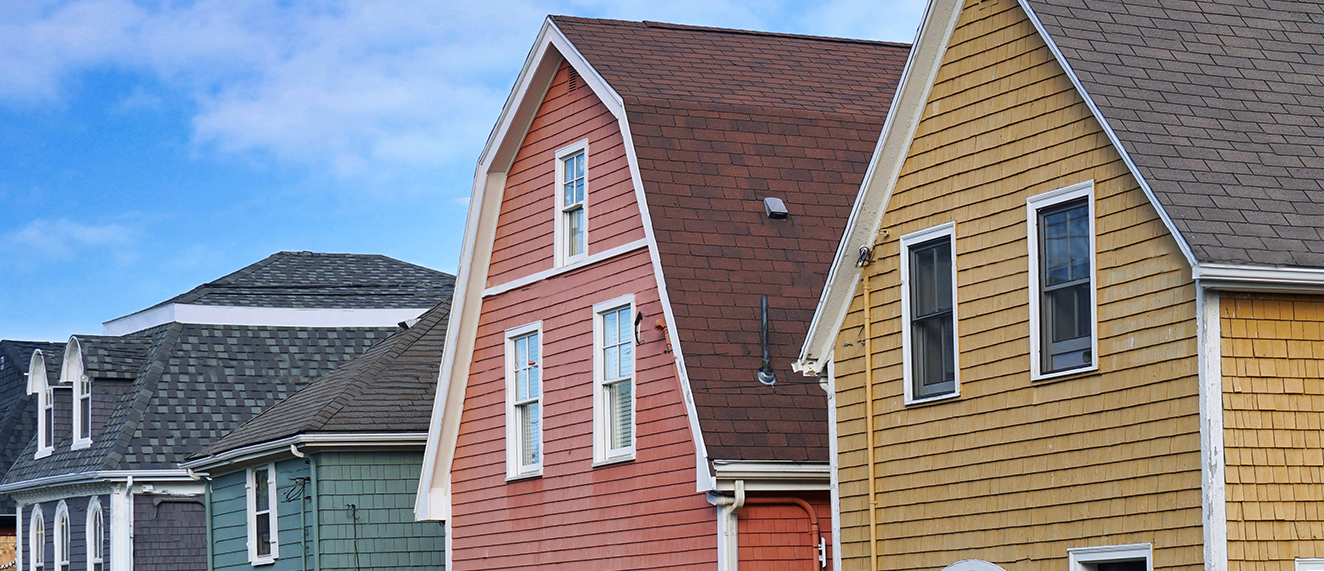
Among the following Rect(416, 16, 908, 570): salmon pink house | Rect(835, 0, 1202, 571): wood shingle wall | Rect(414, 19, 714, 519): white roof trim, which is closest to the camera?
Rect(835, 0, 1202, 571): wood shingle wall

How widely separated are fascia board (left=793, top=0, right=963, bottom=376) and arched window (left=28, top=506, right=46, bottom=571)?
22.5 m

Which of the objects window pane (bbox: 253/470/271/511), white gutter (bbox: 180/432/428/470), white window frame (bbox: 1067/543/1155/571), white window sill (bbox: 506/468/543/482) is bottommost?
white window frame (bbox: 1067/543/1155/571)

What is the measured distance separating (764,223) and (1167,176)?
23.9 feet

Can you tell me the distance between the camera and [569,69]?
2195 centimetres

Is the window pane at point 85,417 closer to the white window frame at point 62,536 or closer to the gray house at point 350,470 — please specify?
the white window frame at point 62,536

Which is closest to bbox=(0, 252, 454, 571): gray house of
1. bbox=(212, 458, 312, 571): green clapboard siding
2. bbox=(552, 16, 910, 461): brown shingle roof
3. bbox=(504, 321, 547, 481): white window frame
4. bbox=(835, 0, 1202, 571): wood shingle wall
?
bbox=(212, 458, 312, 571): green clapboard siding

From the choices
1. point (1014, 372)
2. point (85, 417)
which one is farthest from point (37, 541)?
point (1014, 372)

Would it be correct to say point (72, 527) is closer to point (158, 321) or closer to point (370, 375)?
point (158, 321)

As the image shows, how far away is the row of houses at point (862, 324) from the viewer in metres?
13.1

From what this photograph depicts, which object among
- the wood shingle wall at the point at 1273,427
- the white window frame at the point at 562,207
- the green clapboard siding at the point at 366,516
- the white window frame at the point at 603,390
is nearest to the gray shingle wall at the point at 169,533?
the green clapboard siding at the point at 366,516

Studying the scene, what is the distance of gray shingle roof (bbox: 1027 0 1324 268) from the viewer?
513 inches

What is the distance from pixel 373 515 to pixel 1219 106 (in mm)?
16134

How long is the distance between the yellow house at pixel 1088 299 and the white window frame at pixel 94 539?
63.7 ft

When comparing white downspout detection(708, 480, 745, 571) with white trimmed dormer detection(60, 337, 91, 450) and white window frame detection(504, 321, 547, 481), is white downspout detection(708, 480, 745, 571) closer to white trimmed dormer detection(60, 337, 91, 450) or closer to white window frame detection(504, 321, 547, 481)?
white window frame detection(504, 321, 547, 481)
